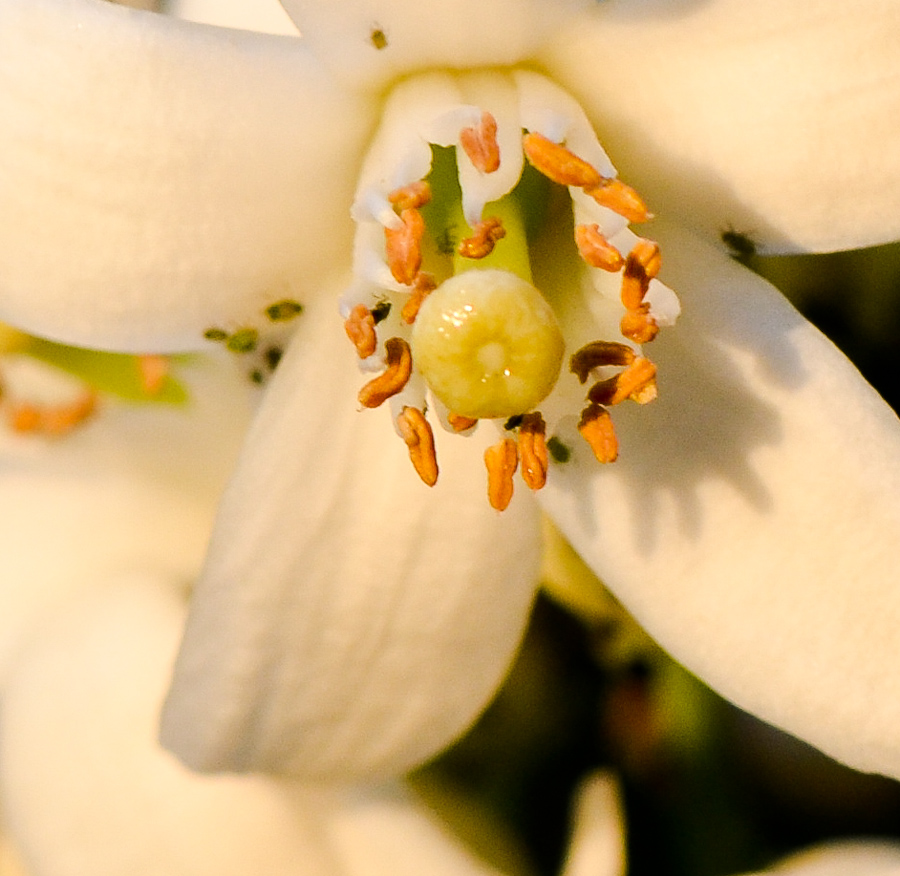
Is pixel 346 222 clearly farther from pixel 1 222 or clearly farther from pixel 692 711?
pixel 692 711

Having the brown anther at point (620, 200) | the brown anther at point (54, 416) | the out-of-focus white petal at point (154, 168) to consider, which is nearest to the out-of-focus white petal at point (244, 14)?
the out-of-focus white petal at point (154, 168)

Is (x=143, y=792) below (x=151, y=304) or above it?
below

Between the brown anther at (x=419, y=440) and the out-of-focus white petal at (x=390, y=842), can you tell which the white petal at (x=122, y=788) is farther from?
the brown anther at (x=419, y=440)

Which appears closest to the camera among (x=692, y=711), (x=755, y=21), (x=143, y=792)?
(x=755, y=21)

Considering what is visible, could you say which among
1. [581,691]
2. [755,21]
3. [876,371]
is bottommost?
[581,691]

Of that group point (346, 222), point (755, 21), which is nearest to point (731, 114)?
point (755, 21)

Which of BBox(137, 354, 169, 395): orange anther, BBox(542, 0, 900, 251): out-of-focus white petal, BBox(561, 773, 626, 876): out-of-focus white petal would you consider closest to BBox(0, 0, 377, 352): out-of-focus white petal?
BBox(542, 0, 900, 251): out-of-focus white petal
